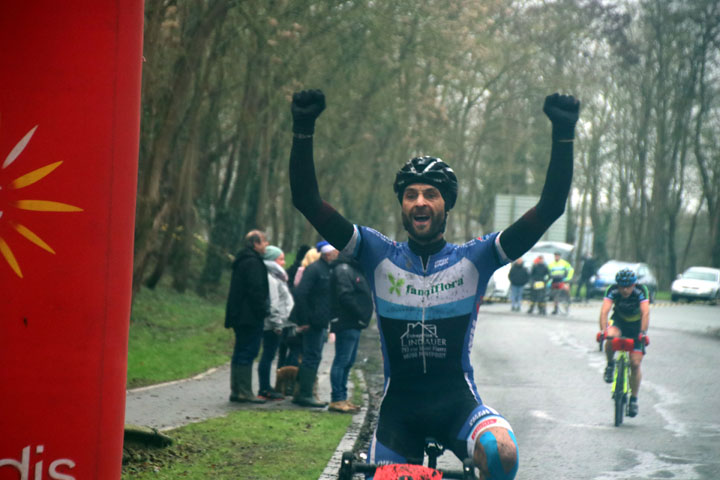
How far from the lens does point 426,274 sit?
14.8ft

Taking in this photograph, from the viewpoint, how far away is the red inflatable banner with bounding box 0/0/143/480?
4.56 meters

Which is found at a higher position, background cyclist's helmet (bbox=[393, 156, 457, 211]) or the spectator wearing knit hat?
background cyclist's helmet (bbox=[393, 156, 457, 211])

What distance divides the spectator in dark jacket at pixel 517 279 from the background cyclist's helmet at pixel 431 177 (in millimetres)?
27365

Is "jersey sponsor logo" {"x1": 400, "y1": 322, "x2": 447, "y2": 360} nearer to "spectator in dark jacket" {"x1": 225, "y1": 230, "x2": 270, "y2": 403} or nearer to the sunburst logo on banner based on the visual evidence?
the sunburst logo on banner

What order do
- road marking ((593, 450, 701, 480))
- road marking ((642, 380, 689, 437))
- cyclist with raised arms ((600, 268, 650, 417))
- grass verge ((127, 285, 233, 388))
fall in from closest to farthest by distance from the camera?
road marking ((593, 450, 701, 480))
road marking ((642, 380, 689, 437))
cyclist with raised arms ((600, 268, 650, 417))
grass verge ((127, 285, 233, 388))

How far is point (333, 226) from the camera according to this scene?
4.40 metres

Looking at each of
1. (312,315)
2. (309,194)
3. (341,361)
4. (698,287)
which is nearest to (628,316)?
(341,361)

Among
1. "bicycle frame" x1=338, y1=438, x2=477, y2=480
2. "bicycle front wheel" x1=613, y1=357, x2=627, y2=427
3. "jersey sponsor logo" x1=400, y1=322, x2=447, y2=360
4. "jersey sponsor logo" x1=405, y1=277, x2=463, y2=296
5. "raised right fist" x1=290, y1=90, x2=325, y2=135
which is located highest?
"raised right fist" x1=290, y1=90, x2=325, y2=135

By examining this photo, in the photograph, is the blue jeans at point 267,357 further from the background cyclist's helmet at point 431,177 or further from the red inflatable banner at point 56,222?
the background cyclist's helmet at point 431,177

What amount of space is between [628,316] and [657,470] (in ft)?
13.4

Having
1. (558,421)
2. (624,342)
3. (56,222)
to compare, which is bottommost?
(558,421)

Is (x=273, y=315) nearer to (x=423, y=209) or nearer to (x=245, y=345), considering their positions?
(x=245, y=345)

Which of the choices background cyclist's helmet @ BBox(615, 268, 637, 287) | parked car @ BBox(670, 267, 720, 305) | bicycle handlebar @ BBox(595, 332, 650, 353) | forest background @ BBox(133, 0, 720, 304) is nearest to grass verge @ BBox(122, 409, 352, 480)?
bicycle handlebar @ BBox(595, 332, 650, 353)

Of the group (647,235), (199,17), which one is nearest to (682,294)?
(647,235)
